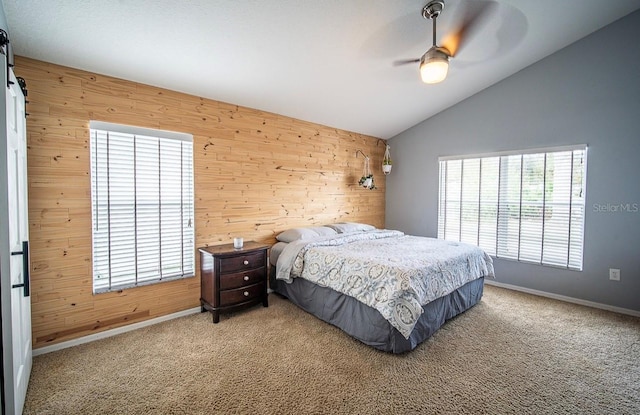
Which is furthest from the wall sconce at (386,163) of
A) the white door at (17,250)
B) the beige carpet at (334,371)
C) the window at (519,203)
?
the white door at (17,250)

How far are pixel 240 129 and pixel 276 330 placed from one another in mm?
2320

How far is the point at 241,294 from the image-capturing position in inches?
115

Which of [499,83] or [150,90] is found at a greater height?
[499,83]

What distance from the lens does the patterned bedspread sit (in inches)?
85.3

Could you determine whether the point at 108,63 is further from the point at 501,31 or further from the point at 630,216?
the point at 630,216

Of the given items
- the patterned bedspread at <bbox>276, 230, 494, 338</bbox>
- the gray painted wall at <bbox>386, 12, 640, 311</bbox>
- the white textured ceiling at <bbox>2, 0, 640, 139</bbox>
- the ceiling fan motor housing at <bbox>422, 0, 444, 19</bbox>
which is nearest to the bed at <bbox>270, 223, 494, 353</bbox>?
the patterned bedspread at <bbox>276, 230, 494, 338</bbox>

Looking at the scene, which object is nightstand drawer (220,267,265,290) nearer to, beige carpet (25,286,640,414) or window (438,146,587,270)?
beige carpet (25,286,640,414)

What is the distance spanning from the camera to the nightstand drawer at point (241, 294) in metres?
2.81

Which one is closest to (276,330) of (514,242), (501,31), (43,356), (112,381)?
(112,381)

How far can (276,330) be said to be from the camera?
8.71 feet

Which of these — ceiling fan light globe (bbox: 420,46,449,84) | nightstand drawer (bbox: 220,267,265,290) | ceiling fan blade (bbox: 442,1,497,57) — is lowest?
nightstand drawer (bbox: 220,267,265,290)

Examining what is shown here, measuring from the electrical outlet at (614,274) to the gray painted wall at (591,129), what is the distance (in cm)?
4

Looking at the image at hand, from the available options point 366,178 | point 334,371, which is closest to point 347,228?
point 366,178

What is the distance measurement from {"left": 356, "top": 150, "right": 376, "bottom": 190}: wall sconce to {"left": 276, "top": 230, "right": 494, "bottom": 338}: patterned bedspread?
51.4 inches
